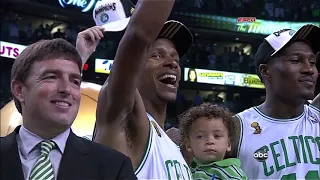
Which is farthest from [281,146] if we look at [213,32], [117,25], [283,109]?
[213,32]

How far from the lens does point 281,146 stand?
8.90 ft

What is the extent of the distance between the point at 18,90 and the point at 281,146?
5.03 ft

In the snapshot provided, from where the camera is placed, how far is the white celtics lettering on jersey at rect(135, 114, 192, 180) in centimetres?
200

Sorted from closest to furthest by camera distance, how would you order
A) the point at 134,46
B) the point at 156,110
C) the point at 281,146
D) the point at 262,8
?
the point at 134,46 → the point at 156,110 → the point at 281,146 → the point at 262,8

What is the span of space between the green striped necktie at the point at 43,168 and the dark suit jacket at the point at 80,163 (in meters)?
0.03

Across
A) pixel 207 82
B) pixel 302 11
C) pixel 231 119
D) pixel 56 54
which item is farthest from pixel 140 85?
pixel 302 11

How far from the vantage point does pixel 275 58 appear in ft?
9.51

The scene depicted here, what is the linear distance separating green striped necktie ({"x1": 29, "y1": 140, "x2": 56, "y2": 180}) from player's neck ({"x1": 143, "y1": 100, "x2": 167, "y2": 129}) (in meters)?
0.82

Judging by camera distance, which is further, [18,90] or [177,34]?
[177,34]

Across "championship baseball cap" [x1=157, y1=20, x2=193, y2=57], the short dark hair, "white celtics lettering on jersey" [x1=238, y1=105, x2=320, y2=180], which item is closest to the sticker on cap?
"championship baseball cap" [x1=157, y1=20, x2=193, y2=57]

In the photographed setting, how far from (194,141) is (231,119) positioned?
0.25m

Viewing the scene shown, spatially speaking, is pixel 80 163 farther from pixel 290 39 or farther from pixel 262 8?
pixel 262 8

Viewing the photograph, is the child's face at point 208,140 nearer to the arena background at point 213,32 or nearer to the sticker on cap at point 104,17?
the sticker on cap at point 104,17

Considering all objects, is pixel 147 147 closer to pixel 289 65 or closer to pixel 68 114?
pixel 68 114
